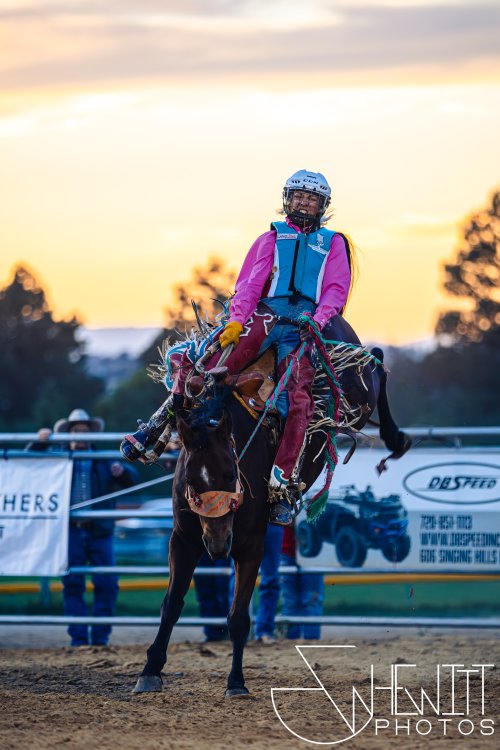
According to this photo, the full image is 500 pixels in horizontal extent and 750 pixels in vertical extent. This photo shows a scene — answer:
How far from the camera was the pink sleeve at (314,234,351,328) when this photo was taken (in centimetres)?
870

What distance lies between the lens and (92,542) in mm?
11555

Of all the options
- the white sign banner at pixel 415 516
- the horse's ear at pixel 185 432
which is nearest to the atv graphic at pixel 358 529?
the white sign banner at pixel 415 516

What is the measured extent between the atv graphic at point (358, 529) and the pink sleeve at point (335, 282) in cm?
299

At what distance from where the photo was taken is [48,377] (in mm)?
50438

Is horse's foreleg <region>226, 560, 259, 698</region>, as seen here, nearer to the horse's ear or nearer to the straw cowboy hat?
the horse's ear

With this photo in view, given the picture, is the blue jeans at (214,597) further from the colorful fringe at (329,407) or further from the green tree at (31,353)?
the green tree at (31,353)

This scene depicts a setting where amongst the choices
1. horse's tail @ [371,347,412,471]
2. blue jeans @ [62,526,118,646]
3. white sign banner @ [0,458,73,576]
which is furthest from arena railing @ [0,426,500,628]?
horse's tail @ [371,347,412,471]

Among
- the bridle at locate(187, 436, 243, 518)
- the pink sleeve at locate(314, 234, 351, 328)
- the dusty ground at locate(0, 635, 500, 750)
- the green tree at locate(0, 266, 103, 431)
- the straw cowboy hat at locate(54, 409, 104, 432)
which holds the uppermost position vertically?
the green tree at locate(0, 266, 103, 431)

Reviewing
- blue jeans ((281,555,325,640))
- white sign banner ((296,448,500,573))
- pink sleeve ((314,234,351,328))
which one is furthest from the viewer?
blue jeans ((281,555,325,640))

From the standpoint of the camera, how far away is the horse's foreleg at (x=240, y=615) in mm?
8359

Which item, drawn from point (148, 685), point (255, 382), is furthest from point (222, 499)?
point (148, 685)

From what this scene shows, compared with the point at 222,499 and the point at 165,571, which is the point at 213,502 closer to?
the point at 222,499

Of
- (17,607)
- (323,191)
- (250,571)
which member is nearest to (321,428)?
(250,571)

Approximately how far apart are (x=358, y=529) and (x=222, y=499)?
150 inches
